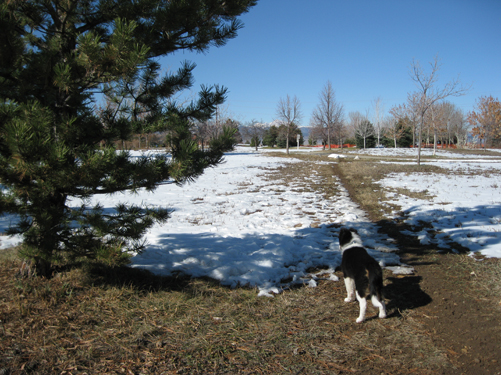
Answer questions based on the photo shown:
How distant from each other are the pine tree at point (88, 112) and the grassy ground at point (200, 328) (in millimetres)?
594

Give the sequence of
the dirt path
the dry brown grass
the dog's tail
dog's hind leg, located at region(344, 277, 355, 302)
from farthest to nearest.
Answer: dog's hind leg, located at region(344, 277, 355, 302) < the dog's tail < the dirt path < the dry brown grass

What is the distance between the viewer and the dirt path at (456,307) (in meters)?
2.62

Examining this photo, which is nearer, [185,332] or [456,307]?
[185,332]

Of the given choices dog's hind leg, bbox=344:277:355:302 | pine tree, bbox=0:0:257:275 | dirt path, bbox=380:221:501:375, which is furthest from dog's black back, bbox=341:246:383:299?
pine tree, bbox=0:0:257:275

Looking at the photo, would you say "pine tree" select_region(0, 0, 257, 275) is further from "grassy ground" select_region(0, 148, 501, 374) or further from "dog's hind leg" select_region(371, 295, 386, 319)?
"dog's hind leg" select_region(371, 295, 386, 319)

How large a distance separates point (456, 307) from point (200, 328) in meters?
2.97

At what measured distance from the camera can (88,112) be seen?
11.1 feet

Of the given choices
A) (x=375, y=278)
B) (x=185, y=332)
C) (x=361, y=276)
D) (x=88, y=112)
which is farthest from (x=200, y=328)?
(x=88, y=112)

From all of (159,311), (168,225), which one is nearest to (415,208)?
(168,225)

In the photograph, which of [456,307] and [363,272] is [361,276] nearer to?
[363,272]

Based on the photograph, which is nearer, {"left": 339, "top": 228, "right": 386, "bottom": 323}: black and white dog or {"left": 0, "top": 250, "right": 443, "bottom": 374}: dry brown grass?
{"left": 0, "top": 250, "right": 443, "bottom": 374}: dry brown grass

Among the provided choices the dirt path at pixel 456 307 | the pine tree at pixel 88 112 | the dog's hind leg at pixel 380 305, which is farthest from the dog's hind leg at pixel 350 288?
the pine tree at pixel 88 112

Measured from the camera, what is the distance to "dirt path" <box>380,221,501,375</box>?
262 centimetres

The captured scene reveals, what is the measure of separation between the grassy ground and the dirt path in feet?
0.11
